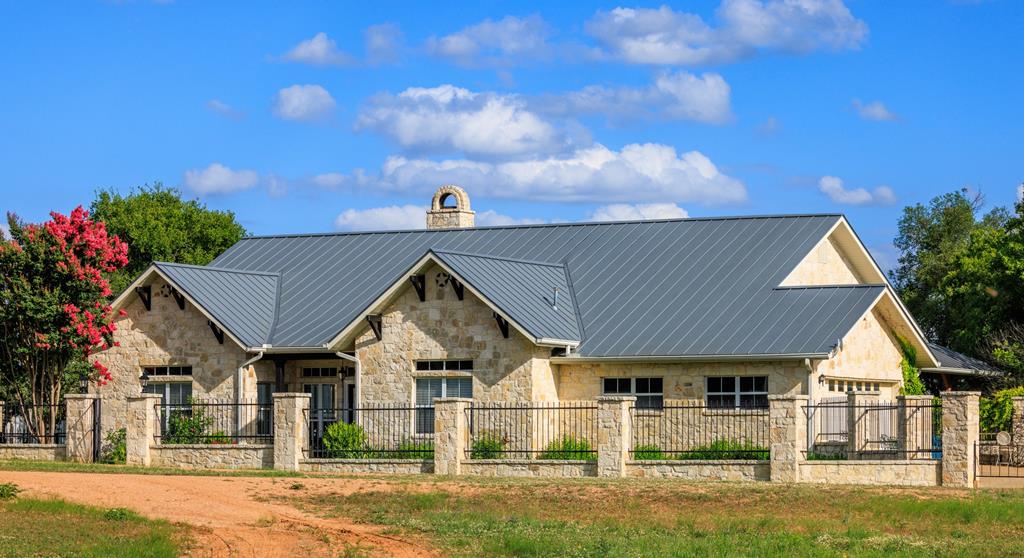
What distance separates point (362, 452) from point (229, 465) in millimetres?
2968

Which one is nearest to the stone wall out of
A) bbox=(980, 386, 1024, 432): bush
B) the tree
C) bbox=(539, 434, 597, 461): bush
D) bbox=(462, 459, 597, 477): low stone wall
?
bbox=(462, 459, 597, 477): low stone wall

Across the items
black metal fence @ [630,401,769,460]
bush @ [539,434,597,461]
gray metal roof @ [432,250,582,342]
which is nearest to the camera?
black metal fence @ [630,401,769,460]

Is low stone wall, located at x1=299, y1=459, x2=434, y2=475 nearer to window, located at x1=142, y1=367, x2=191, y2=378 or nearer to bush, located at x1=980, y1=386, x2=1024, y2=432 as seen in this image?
window, located at x1=142, y1=367, x2=191, y2=378

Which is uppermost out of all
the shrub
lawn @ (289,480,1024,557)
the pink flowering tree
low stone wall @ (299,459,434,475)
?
the pink flowering tree

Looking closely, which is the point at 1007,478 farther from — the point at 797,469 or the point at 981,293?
the point at 981,293

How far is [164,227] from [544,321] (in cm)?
3199

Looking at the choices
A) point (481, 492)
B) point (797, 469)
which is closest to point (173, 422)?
point (481, 492)

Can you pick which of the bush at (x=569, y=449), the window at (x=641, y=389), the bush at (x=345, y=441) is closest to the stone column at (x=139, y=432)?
the bush at (x=345, y=441)

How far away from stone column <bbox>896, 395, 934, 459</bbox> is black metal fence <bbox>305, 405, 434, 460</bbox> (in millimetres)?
9778

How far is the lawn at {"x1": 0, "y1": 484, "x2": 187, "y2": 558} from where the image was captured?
18906 mm

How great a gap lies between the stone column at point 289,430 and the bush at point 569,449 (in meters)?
5.17

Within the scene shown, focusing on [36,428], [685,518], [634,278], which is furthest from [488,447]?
[36,428]

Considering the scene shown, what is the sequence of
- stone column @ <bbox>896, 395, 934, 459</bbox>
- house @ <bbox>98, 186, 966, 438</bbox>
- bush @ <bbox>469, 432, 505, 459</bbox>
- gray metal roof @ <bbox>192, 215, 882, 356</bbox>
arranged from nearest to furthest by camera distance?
1. stone column @ <bbox>896, 395, 934, 459</bbox>
2. bush @ <bbox>469, 432, 505, 459</bbox>
3. house @ <bbox>98, 186, 966, 438</bbox>
4. gray metal roof @ <bbox>192, 215, 882, 356</bbox>

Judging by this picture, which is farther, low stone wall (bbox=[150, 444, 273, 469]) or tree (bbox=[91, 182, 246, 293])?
tree (bbox=[91, 182, 246, 293])
